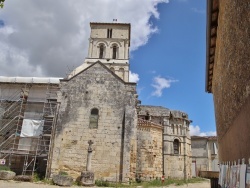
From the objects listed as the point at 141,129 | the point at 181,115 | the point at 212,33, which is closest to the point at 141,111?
the point at 181,115

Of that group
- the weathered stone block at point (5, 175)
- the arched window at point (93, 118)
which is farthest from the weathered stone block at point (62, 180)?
the arched window at point (93, 118)

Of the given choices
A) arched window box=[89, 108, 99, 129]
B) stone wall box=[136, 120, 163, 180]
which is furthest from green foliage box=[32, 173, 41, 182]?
stone wall box=[136, 120, 163, 180]

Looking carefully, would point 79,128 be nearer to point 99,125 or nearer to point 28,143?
point 99,125

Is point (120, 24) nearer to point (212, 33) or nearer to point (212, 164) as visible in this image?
point (212, 164)

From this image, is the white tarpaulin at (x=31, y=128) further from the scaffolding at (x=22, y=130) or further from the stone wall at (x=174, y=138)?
the stone wall at (x=174, y=138)

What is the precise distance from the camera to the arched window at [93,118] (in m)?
17.2

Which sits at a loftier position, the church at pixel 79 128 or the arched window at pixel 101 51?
the arched window at pixel 101 51

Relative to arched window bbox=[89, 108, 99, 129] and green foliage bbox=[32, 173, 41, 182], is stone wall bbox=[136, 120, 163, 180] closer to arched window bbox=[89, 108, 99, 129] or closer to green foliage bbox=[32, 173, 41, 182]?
arched window bbox=[89, 108, 99, 129]

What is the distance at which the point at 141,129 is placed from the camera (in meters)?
20.1

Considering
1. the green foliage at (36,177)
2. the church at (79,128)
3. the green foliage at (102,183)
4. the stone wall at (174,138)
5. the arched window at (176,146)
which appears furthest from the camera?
the arched window at (176,146)

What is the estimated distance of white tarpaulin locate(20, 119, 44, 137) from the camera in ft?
59.0

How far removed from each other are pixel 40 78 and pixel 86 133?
768cm

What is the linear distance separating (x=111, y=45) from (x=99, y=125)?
20.5m

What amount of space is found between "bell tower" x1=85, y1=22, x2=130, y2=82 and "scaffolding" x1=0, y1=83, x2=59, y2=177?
14.8 metres
